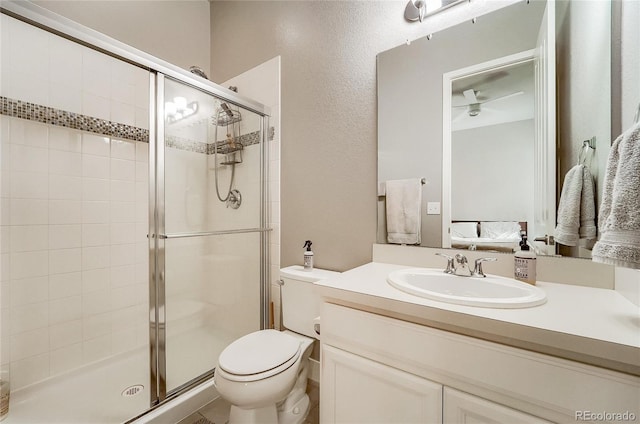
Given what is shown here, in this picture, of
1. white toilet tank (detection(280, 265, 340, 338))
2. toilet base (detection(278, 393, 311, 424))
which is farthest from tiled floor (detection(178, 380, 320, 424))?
white toilet tank (detection(280, 265, 340, 338))

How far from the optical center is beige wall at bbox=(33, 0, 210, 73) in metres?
1.56

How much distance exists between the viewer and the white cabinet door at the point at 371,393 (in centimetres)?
76

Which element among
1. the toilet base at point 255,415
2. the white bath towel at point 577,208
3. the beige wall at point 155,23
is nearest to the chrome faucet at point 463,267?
the white bath towel at point 577,208

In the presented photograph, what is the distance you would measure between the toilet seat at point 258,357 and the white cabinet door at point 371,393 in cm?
24

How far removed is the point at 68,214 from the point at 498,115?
225 centimetres

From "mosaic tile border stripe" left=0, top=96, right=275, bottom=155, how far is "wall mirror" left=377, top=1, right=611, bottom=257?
105 cm

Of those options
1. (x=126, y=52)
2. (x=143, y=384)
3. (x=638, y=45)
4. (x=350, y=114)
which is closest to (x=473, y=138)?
(x=638, y=45)

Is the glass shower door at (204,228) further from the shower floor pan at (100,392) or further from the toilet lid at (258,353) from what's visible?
the toilet lid at (258,353)

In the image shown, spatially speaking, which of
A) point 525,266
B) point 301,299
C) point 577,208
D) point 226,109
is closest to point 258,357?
point 301,299

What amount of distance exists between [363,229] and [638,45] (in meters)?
1.15

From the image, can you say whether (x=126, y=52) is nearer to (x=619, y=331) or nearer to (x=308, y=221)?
(x=308, y=221)

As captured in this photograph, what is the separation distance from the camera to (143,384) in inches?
56.5

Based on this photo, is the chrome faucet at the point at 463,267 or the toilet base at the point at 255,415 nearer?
the chrome faucet at the point at 463,267

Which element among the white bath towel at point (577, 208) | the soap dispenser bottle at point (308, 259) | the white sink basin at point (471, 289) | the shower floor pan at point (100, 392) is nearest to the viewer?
the white sink basin at point (471, 289)
